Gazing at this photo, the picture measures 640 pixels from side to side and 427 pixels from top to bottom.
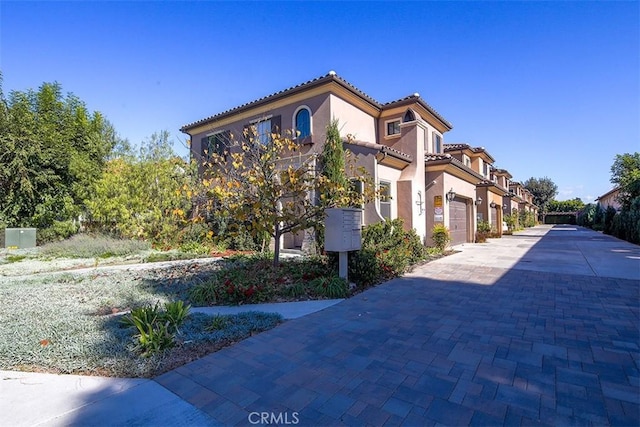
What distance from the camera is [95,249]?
12477 mm

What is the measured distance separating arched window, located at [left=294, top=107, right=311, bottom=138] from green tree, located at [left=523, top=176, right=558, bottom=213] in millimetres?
66723

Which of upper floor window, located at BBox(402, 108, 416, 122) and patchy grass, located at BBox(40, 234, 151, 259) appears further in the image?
upper floor window, located at BBox(402, 108, 416, 122)

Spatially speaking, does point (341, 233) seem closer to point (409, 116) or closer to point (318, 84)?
point (318, 84)

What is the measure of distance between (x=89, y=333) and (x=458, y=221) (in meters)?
17.9

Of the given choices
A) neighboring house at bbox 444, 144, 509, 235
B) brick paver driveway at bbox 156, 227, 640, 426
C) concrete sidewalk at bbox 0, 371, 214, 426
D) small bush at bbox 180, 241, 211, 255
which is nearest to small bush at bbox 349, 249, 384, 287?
brick paver driveway at bbox 156, 227, 640, 426

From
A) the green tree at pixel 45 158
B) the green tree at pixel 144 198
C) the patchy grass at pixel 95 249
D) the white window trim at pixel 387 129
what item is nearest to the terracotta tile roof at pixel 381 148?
the white window trim at pixel 387 129

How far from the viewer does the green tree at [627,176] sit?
18.4 m

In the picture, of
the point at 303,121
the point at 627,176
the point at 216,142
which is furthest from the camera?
the point at 627,176

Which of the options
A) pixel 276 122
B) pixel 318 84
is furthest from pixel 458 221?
pixel 276 122

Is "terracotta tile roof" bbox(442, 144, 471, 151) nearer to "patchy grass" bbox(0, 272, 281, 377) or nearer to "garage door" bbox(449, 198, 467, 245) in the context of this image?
"garage door" bbox(449, 198, 467, 245)

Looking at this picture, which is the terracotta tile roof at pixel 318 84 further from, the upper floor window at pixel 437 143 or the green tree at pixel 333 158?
the green tree at pixel 333 158

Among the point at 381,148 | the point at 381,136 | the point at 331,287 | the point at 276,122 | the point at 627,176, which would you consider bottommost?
the point at 331,287

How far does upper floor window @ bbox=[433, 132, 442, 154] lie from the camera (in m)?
18.0

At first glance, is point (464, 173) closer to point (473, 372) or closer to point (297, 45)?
point (297, 45)
